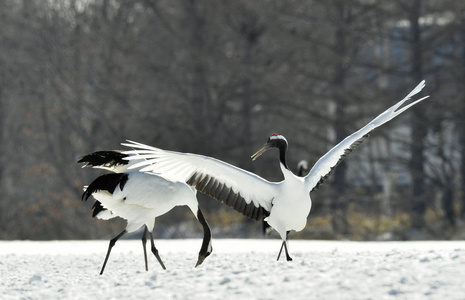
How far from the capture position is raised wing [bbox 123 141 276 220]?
7.66 meters

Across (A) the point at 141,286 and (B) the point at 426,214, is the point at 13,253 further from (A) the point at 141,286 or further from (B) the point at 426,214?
(B) the point at 426,214

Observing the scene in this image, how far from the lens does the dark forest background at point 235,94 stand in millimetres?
20562

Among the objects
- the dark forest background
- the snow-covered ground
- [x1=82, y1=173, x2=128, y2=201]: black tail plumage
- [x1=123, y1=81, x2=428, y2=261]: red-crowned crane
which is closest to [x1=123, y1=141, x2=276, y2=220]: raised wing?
[x1=123, y1=81, x2=428, y2=261]: red-crowned crane

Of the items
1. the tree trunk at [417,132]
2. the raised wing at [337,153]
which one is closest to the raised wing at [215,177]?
the raised wing at [337,153]

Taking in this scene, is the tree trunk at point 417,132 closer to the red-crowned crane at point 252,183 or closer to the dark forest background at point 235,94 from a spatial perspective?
the dark forest background at point 235,94

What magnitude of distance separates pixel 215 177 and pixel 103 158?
1.12m

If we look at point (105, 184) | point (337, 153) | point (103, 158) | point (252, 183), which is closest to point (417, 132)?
point (337, 153)

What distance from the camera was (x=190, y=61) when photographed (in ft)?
77.6

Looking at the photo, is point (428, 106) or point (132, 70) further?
point (132, 70)

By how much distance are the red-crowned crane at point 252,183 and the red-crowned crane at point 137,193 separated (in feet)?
0.51

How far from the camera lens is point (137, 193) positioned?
322 inches

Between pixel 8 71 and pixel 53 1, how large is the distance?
354 cm

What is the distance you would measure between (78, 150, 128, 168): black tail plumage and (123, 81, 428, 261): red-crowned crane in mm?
162

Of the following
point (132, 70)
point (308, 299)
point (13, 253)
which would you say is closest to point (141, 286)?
point (308, 299)
